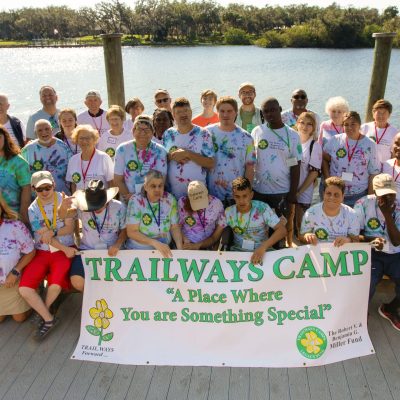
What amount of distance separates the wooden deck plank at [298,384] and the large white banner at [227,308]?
114mm

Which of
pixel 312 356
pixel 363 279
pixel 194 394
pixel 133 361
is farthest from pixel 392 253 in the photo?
pixel 133 361

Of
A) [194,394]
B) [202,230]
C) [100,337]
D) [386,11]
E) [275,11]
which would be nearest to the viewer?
[194,394]

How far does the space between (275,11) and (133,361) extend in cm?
7134

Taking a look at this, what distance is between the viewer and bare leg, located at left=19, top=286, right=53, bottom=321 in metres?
3.64

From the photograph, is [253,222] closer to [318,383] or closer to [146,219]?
[146,219]

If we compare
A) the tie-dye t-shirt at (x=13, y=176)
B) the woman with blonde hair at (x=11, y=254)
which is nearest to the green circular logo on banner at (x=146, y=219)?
the woman with blonde hair at (x=11, y=254)

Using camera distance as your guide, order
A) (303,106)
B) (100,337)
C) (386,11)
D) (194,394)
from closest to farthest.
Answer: (194,394) < (100,337) < (303,106) < (386,11)

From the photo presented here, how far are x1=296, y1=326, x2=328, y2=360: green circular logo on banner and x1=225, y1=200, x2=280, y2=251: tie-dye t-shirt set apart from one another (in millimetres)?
832

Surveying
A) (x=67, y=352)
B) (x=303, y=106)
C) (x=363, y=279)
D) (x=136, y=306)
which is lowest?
(x=67, y=352)

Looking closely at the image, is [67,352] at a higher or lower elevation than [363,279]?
lower

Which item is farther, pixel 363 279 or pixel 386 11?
pixel 386 11

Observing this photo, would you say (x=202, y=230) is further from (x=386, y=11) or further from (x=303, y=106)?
(x=386, y=11)

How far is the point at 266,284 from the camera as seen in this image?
3.48 metres

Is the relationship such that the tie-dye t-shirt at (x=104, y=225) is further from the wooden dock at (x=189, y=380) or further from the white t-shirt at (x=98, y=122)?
the white t-shirt at (x=98, y=122)
